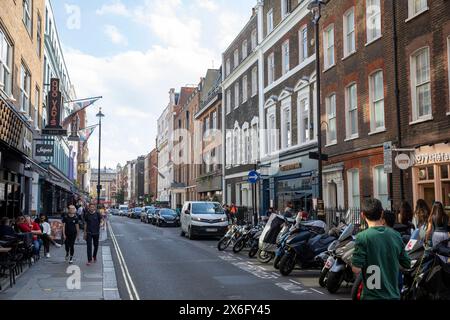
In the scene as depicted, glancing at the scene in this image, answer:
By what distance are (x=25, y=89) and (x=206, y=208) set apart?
1014 centimetres

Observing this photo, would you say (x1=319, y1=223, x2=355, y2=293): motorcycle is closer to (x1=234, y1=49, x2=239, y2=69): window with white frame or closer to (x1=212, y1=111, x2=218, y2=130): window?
(x1=234, y1=49, x2=239, y2=69): window with white frame

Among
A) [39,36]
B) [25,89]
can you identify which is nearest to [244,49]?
[39,36]

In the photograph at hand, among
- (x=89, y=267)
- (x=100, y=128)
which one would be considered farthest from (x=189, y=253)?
(x=100, y=128)

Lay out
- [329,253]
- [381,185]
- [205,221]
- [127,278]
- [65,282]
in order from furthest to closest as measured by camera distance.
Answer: [205,221] < [381,185] < [127,278] < [65,282] < [329,253]

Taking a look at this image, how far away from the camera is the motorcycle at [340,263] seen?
31.0 feet

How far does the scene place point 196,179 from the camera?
53.6m

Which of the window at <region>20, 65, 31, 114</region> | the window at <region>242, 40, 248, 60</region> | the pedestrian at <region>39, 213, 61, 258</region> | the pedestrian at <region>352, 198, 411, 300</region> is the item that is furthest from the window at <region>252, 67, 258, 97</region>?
the pedestrian at <region>352, 198, 411, 300</region>

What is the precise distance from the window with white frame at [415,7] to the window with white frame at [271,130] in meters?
14.0

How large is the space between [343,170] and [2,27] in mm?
14078

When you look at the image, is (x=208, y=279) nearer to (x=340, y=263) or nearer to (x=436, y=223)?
(x=340, y=263)

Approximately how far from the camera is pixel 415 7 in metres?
16.4

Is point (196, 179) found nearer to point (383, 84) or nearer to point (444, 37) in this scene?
point (383, 84)

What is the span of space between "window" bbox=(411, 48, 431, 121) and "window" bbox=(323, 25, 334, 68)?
22.1 ft

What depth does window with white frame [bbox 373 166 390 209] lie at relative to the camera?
17.9 metres
